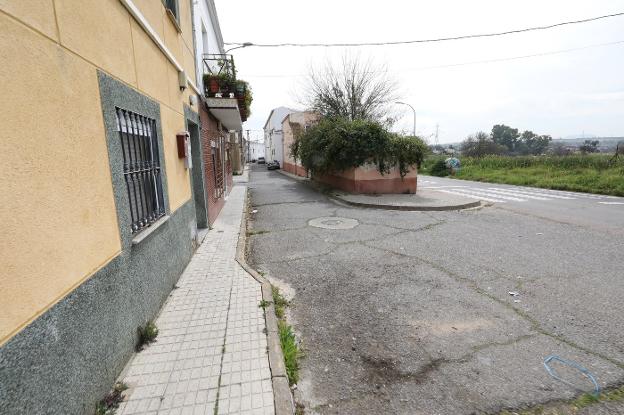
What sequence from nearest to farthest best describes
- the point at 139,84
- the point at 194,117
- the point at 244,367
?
1. the point at 244,367
2. the point at 139,84
3. the point at 194,117

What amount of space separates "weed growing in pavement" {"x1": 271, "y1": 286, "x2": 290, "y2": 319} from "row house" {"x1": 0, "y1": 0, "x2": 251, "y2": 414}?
1.42 metres

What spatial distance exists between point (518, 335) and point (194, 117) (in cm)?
675

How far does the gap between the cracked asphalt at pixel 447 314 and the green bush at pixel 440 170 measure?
20624 millimetres

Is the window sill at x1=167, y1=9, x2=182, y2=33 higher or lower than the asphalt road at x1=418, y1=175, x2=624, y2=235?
higher

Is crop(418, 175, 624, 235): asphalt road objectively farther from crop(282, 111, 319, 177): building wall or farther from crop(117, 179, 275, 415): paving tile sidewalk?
crop(282, 111, 319, 177): building wall

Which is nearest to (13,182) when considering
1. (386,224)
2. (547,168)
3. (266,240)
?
(266,240)

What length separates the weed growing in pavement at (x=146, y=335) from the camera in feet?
9.82

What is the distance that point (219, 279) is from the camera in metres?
4.60

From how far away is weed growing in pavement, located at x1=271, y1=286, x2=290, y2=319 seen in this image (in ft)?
12.2

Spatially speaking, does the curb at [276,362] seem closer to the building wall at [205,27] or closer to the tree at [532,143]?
the building wall at [205,27]

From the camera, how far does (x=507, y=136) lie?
7338cm

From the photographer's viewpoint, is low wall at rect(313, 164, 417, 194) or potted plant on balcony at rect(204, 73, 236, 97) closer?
potted plant on balcony at rect(204, 73, 236, 97)

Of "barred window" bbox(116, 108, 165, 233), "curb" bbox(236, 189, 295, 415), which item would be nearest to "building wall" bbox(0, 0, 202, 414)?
"barred window" bbox(116, 108, 165, 233)

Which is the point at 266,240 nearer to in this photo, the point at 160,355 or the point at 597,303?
the point at 160,355
